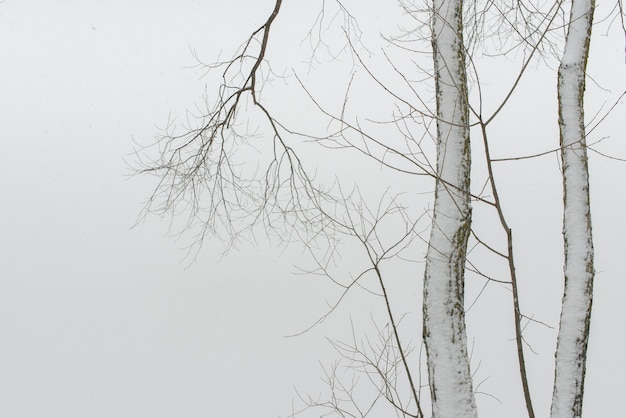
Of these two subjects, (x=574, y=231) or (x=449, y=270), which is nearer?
(x=449, y=270)

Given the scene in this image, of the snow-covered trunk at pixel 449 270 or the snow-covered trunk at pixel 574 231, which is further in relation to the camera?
the snow-covered trunk at pixel 574 231

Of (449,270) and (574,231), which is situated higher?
(574,231)

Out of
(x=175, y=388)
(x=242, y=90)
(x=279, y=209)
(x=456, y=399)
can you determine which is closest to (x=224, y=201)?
(x=279, y=209)

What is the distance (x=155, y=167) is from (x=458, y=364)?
8.83 ft

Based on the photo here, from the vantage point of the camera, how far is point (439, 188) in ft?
11.5

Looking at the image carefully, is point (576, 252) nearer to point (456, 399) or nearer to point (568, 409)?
point (568, 409)

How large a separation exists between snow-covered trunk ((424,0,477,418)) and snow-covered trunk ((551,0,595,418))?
69cm

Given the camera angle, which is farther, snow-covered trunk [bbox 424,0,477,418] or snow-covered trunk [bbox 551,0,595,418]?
snow-covered trunk [bbox 551,0,595,418]

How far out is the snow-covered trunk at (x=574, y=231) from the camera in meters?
3.80

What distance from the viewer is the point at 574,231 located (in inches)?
154

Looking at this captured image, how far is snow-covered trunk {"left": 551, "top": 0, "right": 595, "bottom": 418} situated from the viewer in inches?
150

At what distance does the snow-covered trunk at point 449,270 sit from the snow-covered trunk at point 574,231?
0.69m

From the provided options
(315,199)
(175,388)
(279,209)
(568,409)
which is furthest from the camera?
(175,388)

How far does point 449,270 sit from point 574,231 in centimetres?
94
